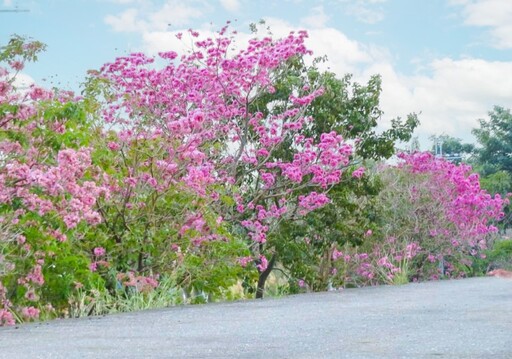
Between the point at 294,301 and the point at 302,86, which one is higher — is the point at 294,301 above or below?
below

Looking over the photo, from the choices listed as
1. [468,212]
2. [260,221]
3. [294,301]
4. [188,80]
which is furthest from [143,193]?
[468,212]

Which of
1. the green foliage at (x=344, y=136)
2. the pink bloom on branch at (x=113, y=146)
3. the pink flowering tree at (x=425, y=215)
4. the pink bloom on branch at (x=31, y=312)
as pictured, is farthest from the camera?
the pink flowering tree at (x=425, y=215)

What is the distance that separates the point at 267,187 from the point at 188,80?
2.62 meters

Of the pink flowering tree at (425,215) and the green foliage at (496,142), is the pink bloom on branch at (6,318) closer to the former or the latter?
the pink flowering tree at (425,215)

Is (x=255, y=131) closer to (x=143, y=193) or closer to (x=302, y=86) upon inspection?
(x=302, y=86)

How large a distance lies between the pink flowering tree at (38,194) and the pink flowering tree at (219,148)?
1284 millimetres

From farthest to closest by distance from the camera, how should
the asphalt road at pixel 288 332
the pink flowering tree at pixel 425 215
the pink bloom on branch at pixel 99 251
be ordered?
the pink flowering tree at pixel 425 215, the pink bloom on branch at pixel 99 251, the asphalt road at pixel 288 332

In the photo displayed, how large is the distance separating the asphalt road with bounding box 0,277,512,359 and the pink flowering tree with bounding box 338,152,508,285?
34.2 ft

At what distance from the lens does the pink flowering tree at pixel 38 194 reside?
9.43 meters

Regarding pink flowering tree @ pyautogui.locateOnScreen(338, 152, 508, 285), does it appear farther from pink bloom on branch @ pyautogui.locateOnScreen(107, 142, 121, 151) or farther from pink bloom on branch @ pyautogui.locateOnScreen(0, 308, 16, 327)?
pink bloom on branch @ pyautogui.locateOnScreen(0, 308, 16, 327)

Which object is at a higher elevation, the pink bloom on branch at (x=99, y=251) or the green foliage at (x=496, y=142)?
the green foliage at (x=496, y=142)

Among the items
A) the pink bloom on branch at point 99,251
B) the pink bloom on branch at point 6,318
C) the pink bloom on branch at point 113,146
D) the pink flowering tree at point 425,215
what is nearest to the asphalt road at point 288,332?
the pink bloom on branch at point 6,318

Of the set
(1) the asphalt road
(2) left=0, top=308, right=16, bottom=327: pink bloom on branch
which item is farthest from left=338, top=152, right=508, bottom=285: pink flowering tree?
(2) left=0, top=308, right=16, bottom=327: pink bloom on branch

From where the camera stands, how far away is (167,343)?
7145mm
